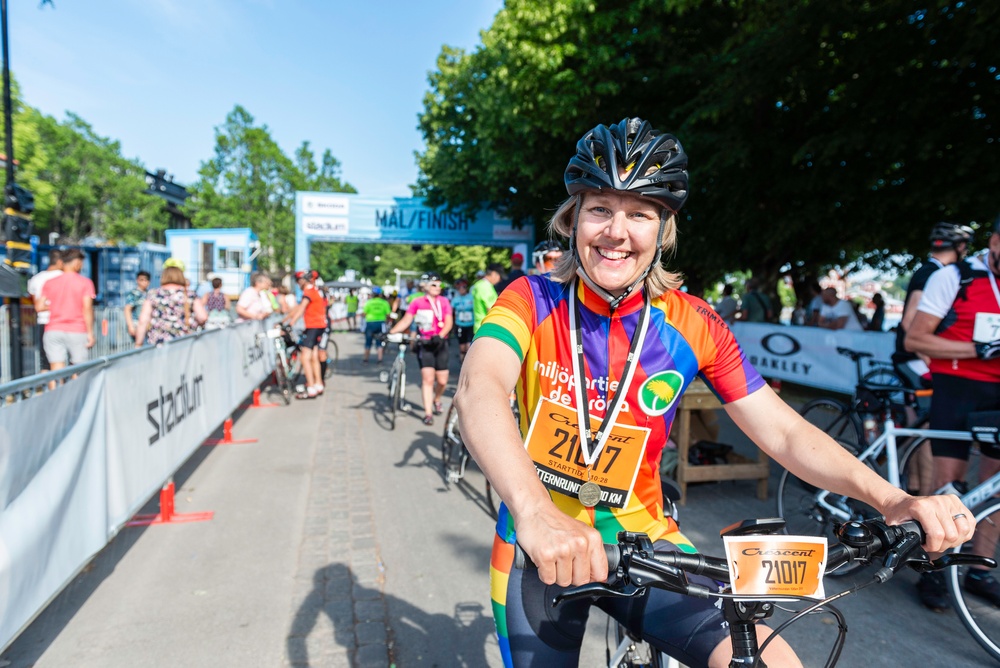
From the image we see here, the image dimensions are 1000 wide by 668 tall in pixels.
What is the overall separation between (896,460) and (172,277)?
909 centimetres

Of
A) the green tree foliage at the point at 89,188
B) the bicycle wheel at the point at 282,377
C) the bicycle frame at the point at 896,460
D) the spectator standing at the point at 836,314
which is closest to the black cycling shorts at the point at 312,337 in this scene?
the bicycle wheel at the point at 282,377

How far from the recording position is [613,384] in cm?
189

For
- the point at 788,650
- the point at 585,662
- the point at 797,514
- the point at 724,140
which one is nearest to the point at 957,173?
the point at 724,140

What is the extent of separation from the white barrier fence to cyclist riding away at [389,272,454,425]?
297cm

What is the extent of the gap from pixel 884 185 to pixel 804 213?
1.31 metres

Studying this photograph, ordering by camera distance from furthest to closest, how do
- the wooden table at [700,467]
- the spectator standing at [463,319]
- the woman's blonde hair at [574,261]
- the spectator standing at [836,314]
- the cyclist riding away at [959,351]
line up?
the spectator standing at [463,319] → the spectator standing at [836,314] → the wooden table at [700,467] → the cyclist riding away at [959,351] → the woman's blonde hair at [574,261]

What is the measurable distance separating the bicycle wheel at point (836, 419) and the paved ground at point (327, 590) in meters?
0.89

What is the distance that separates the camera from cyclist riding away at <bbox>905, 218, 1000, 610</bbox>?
379cm

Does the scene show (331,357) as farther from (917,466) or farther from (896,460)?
(896,460)

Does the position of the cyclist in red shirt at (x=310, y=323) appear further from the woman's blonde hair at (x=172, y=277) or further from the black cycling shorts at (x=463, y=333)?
the black cycling shorts at (x=463, y=333)

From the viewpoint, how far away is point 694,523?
17.3 feet

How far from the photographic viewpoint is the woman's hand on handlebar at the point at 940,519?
1462mm

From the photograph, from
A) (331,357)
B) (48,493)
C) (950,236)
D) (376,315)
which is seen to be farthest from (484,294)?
(331,357)

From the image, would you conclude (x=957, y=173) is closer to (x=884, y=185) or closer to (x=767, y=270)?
(x=884, y=185)
